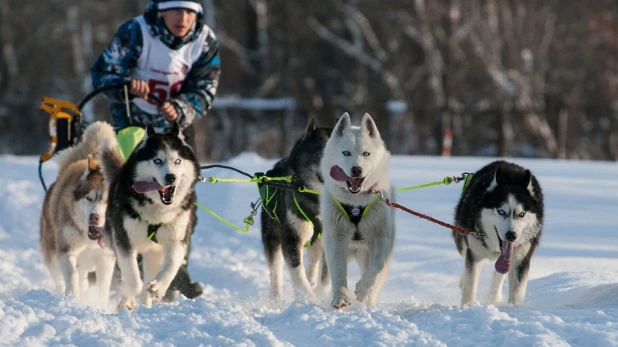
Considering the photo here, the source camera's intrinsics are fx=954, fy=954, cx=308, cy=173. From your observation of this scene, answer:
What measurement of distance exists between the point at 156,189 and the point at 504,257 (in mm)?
1595

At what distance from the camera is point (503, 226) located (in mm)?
4016

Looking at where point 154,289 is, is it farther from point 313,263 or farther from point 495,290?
point 495,290

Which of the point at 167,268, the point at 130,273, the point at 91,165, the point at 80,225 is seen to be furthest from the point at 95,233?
the point at 167,268

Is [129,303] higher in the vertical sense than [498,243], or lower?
lower

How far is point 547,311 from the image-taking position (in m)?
3.73

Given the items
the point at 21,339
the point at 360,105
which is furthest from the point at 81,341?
the point at 360,105

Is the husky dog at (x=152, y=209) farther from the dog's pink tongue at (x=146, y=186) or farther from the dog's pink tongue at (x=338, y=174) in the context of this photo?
the dog's pink tongue at (x=338, y=174)

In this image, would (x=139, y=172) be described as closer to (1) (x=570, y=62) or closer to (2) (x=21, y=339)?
(2) (x=21, y=339)

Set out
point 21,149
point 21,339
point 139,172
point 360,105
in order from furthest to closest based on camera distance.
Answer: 1. point 21,149
2. point 360,105
3. point 139,172
4. point 21,339

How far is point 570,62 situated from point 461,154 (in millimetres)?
5870

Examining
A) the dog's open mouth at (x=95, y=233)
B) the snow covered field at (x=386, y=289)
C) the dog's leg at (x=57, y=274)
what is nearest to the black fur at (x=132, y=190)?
the dog's open mouth at (x=95, y=233)

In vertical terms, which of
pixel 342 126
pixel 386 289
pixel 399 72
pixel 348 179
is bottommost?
pixel 386 289

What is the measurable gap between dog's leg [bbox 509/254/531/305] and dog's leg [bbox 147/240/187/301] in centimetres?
153

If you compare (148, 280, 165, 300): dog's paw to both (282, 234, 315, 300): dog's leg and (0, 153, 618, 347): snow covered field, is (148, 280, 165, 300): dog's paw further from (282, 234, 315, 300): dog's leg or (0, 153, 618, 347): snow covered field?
(282, 234, 315, 300): dog's leg
